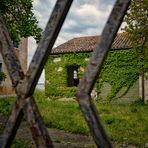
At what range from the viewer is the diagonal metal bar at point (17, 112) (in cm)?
209

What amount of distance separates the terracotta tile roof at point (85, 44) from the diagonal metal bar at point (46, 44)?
2647 cm

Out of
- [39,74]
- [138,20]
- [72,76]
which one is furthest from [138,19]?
[39,74]

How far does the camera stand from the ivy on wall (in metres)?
27.7

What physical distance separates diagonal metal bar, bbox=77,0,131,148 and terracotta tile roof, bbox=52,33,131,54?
26519 millimetres

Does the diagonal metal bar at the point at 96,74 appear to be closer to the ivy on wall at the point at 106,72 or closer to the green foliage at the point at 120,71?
the ivy on wall at the point at 106,72

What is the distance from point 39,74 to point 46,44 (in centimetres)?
17

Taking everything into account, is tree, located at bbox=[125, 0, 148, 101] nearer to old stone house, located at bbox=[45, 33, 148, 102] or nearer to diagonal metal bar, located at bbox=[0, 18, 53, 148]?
old stone house, located at bbox=[45, 33, 148, 102]

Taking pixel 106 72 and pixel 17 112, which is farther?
pixel 106 72

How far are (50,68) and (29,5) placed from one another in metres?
17.1

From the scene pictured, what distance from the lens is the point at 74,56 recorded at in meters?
30.6

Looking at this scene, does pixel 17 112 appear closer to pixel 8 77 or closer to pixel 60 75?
pixel 60 75

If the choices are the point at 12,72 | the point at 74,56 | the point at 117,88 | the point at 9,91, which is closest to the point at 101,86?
the point at 117,88

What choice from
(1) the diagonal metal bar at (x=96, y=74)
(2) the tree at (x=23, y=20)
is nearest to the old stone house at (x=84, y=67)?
(2) the tree at (x=23, y=20)

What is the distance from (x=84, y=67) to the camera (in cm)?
3006
